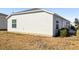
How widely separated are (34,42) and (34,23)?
0.31m

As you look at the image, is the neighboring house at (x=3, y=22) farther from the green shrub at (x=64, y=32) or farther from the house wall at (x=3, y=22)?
the green shrub at (x=64, y=32)

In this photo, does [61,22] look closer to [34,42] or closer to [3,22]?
[34,42]

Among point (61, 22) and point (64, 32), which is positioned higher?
point (61, 22)

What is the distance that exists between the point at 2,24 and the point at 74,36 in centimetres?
117

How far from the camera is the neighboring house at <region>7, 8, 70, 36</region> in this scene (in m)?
4.00

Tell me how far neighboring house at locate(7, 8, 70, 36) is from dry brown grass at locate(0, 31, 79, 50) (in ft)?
0.31

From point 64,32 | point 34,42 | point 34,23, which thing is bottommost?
point 34,42

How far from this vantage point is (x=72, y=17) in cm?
399

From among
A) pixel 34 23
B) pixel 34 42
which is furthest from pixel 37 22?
pixel 34 42

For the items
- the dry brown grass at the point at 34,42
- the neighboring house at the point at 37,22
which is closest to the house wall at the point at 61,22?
the neighboring house at the point at 37,22

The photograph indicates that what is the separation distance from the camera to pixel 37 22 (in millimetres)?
4039
